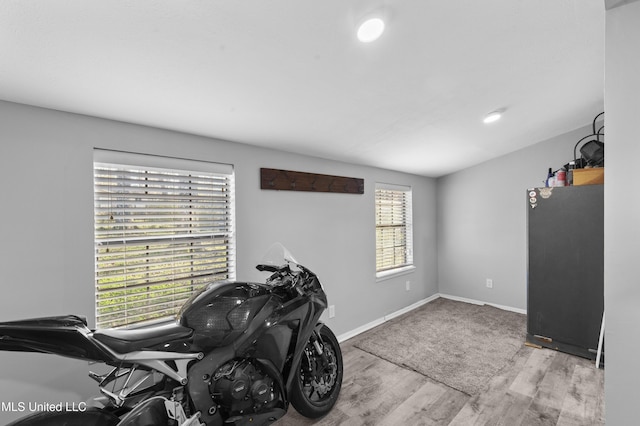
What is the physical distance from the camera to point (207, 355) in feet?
4.13

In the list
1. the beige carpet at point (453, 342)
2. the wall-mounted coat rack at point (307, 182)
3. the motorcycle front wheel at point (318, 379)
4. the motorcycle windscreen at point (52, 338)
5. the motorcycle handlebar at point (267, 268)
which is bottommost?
the beige carpet at point (453, 342)

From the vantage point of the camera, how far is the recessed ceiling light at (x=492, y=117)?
2448 millimetres

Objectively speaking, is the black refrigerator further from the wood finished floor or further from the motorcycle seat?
the motorcycle seat

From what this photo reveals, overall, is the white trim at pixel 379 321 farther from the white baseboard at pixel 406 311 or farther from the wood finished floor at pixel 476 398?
the wood finished floor at pixel 476 398

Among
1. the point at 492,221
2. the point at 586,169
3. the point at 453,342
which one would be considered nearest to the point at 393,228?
the point at 492,221

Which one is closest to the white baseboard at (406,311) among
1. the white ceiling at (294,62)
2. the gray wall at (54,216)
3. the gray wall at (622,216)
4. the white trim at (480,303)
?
the white trim at (480,303)

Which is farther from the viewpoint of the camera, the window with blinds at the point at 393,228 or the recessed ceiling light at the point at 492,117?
the window with blinds at the point at 393,228

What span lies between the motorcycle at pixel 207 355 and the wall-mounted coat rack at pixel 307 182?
0.88 metres

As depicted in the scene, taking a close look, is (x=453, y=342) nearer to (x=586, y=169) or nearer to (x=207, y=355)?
(x=586, y=169)

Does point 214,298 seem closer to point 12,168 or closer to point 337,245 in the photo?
point 12,168

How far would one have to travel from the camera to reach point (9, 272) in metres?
1.34

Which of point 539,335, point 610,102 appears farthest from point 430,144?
point 539,335

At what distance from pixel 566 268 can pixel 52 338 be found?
354cm

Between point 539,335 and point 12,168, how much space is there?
161 inches
